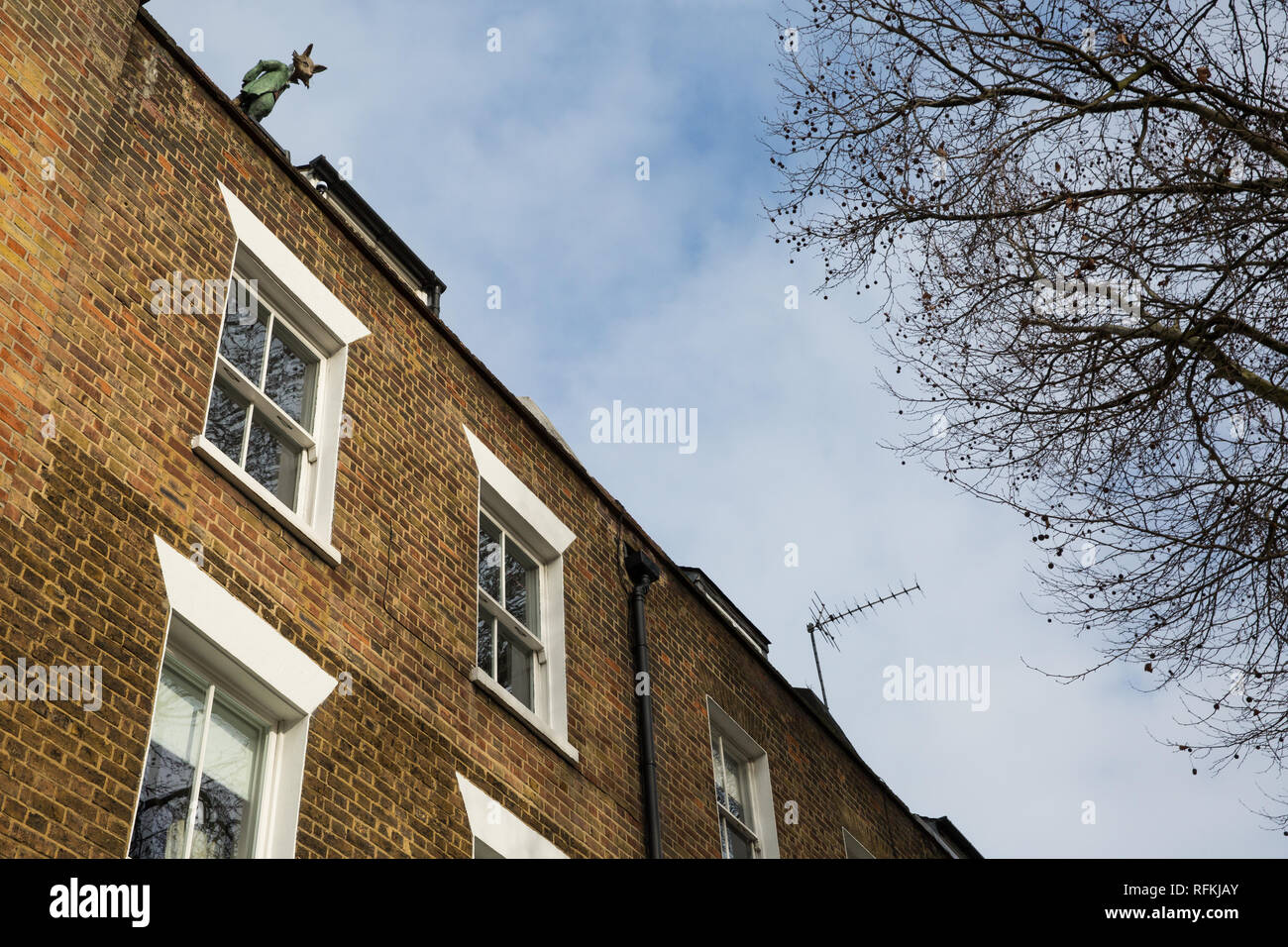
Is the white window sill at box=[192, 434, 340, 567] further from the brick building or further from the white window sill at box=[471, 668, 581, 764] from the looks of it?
the white window sill at box=[471, 668, 581, 764]

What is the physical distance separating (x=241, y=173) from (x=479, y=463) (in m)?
3.05

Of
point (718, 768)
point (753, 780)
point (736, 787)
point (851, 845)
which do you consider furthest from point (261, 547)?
point (851, 845)

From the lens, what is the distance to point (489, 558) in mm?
11984

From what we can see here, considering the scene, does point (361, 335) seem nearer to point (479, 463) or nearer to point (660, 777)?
point (479, 463)

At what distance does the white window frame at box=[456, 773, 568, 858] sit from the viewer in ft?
32.1

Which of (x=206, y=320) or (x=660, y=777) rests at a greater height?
(x=206, y=320)

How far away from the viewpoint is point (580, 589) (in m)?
12.8

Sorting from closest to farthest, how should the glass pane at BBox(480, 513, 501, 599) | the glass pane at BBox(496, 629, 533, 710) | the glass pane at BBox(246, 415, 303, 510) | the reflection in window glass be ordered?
the reflection in window glass → the glass pane at BBox(246, 415, 303, 510) → the glass pane at BBox(496, 629, 533, 710) → the glass pane at BBox(480, 513, 501, 599)

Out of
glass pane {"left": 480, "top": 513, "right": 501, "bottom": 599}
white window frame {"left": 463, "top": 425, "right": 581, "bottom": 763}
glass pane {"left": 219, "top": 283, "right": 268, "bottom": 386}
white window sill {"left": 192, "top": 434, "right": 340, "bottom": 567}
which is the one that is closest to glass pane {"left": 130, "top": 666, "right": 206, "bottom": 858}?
white window sill {"left": 192, "top": 434, "right": 340, "bottom": 567}

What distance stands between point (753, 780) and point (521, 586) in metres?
3.70

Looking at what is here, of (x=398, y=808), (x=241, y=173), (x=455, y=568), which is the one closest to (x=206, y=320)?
(x=241, y=173)

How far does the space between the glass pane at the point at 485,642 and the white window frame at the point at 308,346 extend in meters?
2.00

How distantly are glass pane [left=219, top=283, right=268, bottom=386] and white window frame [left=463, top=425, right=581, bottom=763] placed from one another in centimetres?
225

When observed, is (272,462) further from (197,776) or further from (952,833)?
(952,833)
